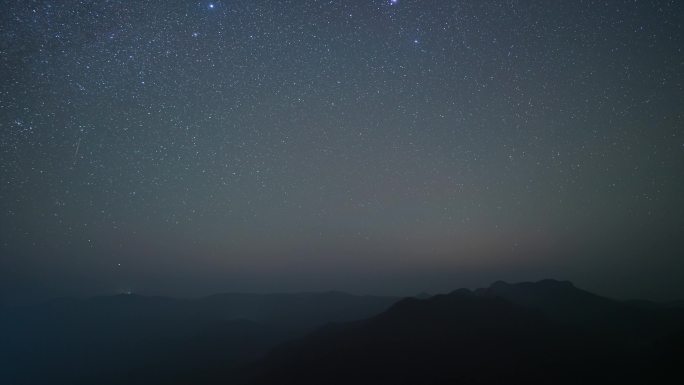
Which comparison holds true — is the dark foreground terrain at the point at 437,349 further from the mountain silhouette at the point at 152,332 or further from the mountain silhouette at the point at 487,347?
the mountain silhouette at the point at 152,332

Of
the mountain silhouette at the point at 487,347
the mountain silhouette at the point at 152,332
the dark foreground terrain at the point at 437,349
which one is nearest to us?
the mountain silhouette at the point at 487,347

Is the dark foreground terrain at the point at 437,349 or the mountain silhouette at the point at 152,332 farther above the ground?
the dark foreground terrain at the point at 437,349

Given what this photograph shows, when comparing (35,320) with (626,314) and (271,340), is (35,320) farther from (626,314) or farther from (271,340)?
(626,314)

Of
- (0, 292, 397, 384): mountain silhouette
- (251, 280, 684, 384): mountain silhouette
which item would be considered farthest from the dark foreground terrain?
(0, 292, 397, 384): mountain silhouette

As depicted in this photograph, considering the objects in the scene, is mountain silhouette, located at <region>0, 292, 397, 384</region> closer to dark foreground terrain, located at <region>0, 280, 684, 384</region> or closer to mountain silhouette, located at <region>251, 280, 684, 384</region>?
dark foreground terrain, located at <region>0, 280, 684, 384</region>

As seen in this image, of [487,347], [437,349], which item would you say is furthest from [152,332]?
[487,347]

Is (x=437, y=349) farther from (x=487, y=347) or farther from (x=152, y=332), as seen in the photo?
(x=152, y=332)

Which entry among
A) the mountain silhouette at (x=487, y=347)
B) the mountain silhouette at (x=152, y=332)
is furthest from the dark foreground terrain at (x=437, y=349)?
the mountain silhouette at (x=152, y=332)

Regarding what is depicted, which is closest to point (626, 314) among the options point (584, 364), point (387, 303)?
point (584, 364)

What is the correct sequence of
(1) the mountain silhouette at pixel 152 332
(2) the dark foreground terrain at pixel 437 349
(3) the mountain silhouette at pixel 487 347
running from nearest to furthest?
1. (3) the mountain silhouette at pixel 487 347
2. (2) the dark foreground terrain at pixel 437 349
3. (1) the mountain silhouette at pixel 152 332
